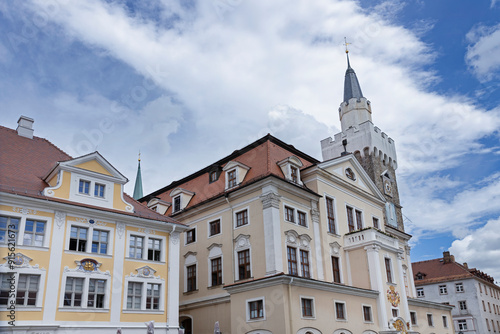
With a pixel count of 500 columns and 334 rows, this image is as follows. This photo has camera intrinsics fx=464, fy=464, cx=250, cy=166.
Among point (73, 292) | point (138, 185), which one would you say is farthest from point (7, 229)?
point (138, 185)

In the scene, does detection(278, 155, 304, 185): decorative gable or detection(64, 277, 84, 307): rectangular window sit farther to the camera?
detection(278, 155, 304, 185): decorative gable

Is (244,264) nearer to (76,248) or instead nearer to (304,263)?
(304,263)

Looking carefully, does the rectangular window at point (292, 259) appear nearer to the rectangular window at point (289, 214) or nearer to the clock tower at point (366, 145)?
the rectangular window at point (289, 214)

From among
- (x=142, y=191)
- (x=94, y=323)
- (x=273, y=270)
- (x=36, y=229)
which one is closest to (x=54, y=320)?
(x=94, y=323)

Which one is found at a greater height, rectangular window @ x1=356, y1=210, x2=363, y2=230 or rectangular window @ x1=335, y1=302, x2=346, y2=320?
rectangular window @ x1=356, y1=210, x2=363, y2=230

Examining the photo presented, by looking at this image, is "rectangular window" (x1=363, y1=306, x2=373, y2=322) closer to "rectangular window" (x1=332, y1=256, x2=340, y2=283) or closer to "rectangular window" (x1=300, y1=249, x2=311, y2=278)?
"rectangular window" (x1=332, y1=256, x2=340, y2=283)

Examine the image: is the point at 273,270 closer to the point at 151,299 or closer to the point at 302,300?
the point at 302,300

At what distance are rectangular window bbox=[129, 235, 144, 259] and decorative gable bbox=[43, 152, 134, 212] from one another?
176 centimetres

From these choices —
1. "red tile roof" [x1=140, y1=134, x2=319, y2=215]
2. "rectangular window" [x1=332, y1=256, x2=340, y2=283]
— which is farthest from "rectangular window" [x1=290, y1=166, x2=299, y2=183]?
"rectangular window" [x1=332, y1=256, x2=340, y2=283]

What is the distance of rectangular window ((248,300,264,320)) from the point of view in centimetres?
2752

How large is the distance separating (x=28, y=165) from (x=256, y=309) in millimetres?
15843

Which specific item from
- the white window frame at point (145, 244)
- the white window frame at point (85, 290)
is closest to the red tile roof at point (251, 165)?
the white window frame at point (145, 244)

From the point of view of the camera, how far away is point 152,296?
27562 mm

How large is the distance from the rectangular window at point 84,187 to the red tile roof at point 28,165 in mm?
973
